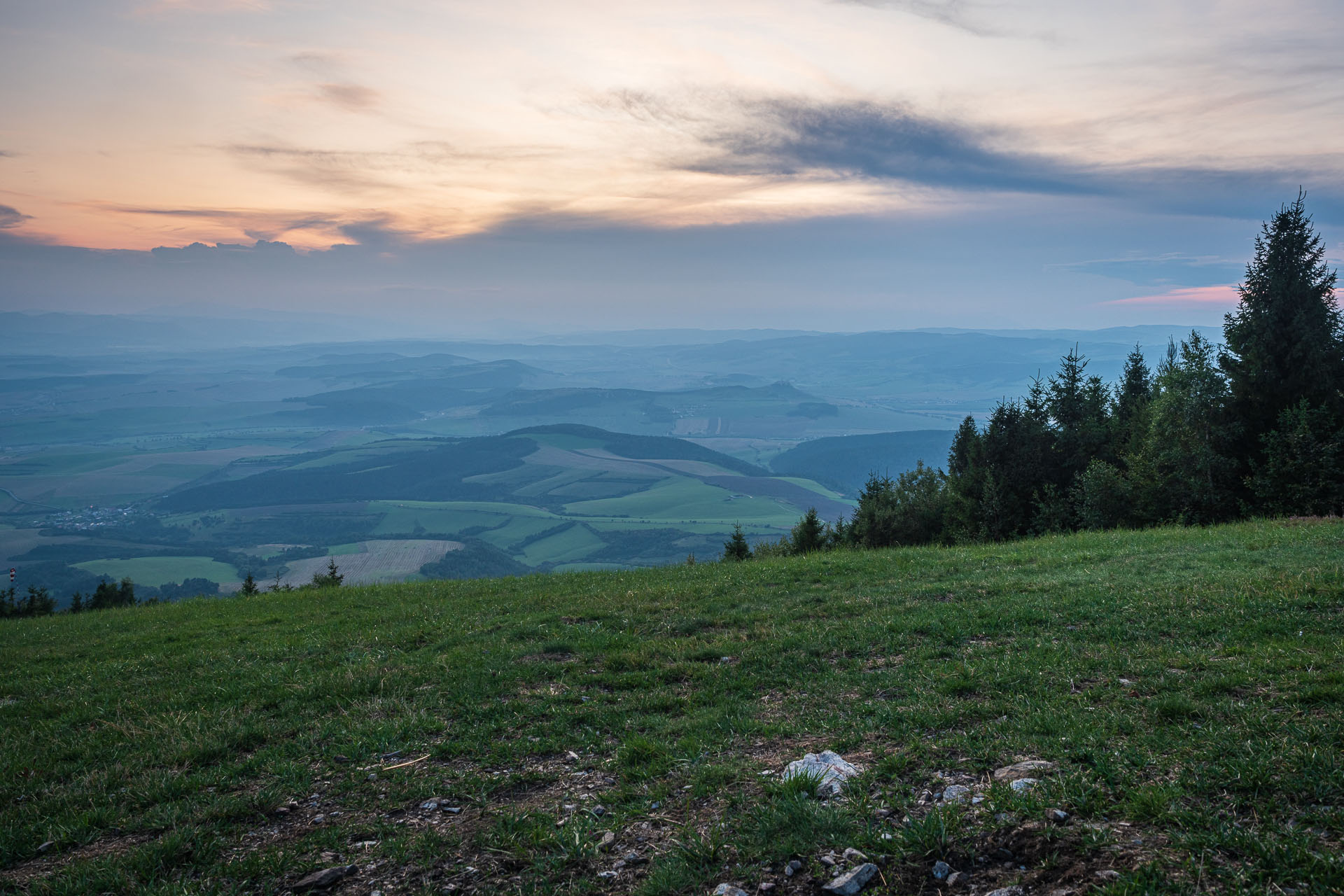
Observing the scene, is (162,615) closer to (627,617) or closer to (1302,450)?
(627,617)

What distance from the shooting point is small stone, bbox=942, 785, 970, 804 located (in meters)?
6.81

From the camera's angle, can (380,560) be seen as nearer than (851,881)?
No

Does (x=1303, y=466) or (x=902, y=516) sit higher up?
(x=1303, y=466)

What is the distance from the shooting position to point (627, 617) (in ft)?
53.5

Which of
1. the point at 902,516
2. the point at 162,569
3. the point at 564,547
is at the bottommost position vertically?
the point at 564,547

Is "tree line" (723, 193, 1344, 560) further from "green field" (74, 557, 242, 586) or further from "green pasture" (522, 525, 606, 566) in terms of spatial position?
"green field" (74, 557, 242, 586)

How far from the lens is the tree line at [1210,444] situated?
29672mm

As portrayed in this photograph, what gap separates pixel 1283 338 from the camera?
32875mm

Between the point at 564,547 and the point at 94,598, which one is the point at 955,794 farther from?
the point at 564,547

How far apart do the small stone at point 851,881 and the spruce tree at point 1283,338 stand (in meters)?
37.6

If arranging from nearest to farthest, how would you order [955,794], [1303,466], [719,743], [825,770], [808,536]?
[955,794] < [825,770] < [719,743] < [1303,466] < [808,536]

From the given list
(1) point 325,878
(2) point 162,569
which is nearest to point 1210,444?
(1) point 325,878

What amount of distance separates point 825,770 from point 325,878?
18.0ft

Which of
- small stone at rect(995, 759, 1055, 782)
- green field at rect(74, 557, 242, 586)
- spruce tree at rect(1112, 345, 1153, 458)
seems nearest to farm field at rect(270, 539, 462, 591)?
green field at rect(74, 557, 242, 586)
